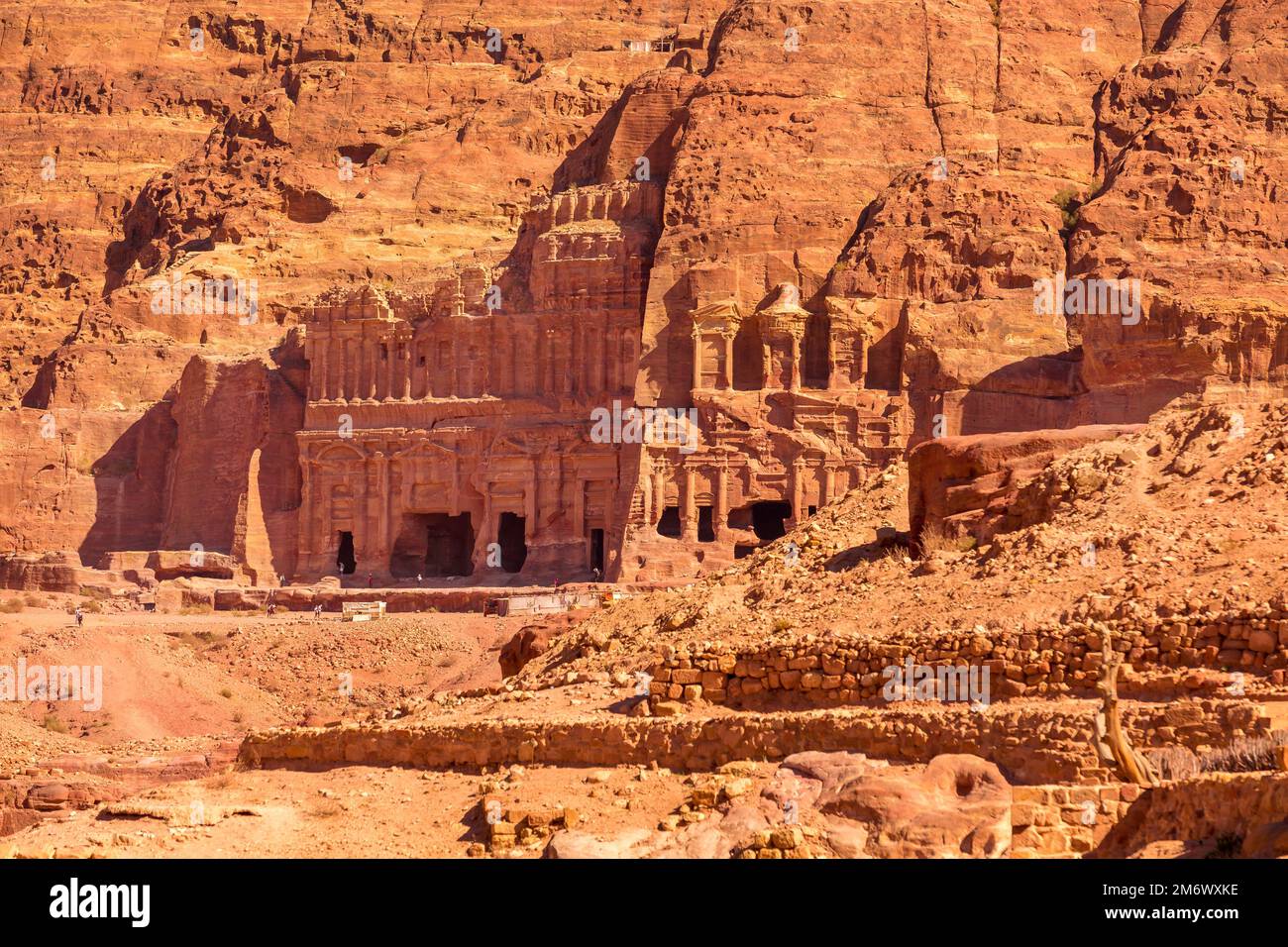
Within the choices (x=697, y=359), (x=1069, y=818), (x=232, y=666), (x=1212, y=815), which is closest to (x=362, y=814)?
(x=1069, y=818)

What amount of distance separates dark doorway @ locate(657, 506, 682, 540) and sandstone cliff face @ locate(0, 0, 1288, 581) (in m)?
0.53

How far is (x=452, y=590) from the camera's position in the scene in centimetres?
6894

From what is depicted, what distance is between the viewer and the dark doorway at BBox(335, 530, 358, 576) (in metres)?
79.0

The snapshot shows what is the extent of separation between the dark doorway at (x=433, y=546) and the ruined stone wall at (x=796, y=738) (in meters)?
46.1

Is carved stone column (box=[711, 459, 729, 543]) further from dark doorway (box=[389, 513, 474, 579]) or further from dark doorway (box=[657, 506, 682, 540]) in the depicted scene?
dark doorway (box=[389, 513, 474, 579])

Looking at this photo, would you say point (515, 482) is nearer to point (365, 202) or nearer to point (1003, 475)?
point (365, 202)

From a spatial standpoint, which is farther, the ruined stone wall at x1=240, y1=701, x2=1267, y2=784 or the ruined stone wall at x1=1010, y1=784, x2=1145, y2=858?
the ruined stone wall at x1=240, y1=701, x2=1267, y2=784

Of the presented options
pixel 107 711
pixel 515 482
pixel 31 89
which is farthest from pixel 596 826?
pixel 31 89

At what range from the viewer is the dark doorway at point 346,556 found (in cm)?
7900

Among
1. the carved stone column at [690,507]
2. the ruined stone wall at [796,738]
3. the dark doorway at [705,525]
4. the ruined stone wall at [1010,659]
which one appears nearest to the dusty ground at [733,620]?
the ruined stone wall at [796,738]

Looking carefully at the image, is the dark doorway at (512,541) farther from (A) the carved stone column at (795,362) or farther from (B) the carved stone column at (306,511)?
(A) the carved stone column at (795,362)

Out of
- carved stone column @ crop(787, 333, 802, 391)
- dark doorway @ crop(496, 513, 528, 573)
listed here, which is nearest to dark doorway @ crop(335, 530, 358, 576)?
dark doorway @ crop(496, 513, 528, 573)

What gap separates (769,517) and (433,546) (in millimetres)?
13888

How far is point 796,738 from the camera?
2545 cm
